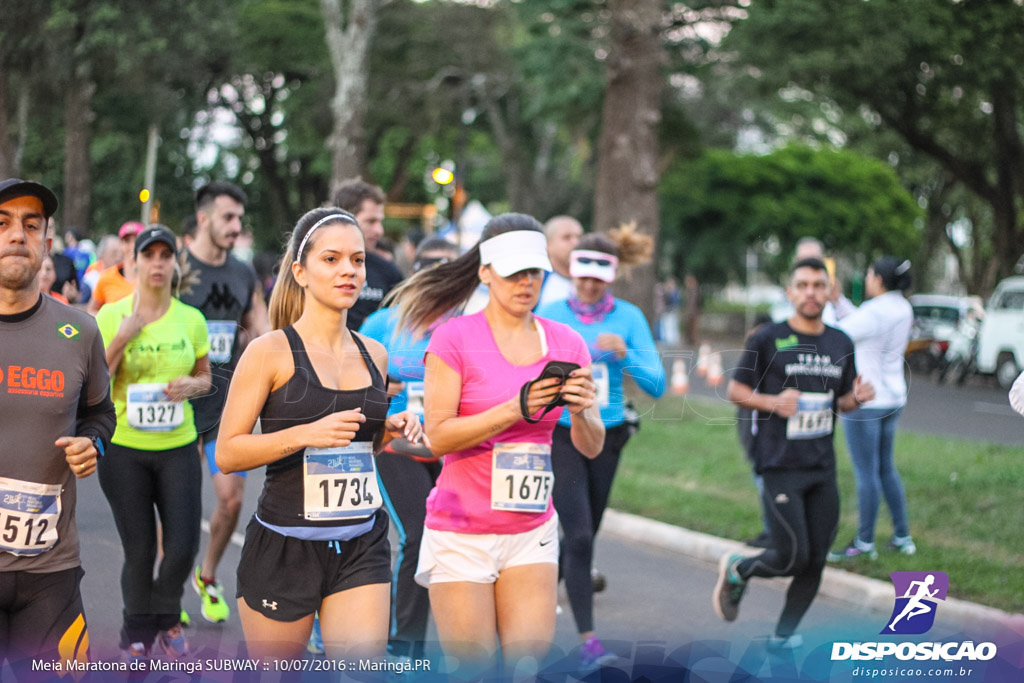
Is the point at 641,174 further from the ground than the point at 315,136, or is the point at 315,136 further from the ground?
the point at 315,136

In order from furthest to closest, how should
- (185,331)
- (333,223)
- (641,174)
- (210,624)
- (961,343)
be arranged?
(961,343) < (641,174) < (210,624) < (185,331) < (333,223)

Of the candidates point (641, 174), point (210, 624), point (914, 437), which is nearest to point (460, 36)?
point (641, 174)

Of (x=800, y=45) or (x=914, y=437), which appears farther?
(x=800, y=45)

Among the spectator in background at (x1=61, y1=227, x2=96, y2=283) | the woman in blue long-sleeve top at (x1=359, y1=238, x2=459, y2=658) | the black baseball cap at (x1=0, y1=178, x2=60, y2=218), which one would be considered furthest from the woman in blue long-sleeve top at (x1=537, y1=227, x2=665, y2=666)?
the spectator in background at (x1=61, y1=227, x2=96, y2=283)

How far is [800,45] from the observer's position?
2642 centimetres

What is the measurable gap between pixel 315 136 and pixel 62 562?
38762mm

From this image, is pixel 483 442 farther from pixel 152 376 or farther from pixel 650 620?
pixel 650 620

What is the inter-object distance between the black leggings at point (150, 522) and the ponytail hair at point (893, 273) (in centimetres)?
481

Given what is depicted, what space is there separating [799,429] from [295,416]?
9.85ft

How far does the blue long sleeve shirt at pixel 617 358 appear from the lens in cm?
550

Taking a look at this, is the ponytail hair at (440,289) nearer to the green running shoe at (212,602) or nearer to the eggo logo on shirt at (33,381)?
the eggo logo on shirt at (33,381)

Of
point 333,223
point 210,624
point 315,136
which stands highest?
point 315,136

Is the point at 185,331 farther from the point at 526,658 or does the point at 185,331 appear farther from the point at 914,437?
the point at 914,437

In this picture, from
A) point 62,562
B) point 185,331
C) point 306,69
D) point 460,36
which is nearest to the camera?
point 62,562
